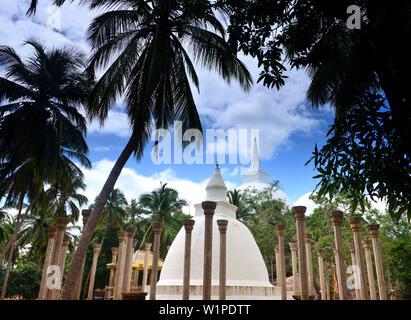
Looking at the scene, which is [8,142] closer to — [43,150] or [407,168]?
[43,150]

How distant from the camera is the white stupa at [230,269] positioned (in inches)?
715

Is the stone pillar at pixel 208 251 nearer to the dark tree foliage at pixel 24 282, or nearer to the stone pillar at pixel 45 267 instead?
the stone pillar at pixel 45 267

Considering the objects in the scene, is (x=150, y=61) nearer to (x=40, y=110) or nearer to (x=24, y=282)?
(x=40, y=110)

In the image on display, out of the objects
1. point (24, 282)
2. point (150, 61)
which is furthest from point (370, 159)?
point (24, 282)

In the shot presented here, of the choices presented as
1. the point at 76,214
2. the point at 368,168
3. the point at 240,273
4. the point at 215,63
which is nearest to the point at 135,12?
the point at 215,63

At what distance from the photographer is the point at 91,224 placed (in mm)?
9352

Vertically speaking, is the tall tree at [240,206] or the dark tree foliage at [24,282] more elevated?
the tall tree at [240,206]

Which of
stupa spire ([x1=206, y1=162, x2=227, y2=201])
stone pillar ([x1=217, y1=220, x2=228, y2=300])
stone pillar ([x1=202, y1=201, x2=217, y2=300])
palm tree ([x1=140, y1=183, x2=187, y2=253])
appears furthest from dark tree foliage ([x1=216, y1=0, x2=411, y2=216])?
palm tree ([x1=140, y1=183, x2=187, y2=253])

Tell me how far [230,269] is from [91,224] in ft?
38.2

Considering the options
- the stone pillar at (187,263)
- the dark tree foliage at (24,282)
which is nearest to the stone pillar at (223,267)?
→ the stone pillar at (187,263)

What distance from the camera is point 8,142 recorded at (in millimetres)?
15008

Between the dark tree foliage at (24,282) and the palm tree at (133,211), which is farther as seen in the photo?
the palm tree at (133,211)

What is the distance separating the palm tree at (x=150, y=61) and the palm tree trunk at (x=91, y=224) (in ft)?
0.10

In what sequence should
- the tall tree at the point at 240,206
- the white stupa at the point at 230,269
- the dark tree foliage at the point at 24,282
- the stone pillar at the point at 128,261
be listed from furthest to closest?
the tall tree at the point at 240,206
the dark tree foliage at the point at 24,282
the white stupa at the point at 230,269
the stone pillar at the point at 128,261
